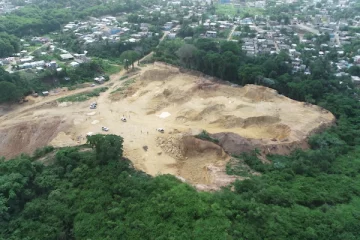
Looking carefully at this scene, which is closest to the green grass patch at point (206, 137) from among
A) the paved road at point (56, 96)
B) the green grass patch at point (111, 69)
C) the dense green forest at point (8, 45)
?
the paved road at point (56, 96)

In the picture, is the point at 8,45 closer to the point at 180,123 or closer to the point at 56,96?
the point at 56,96

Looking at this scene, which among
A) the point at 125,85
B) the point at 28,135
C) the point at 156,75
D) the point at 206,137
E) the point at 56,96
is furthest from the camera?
the point at 156,75

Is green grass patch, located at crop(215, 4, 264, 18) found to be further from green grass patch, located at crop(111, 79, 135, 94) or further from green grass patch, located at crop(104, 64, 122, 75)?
green grass patch, located at crop(111, 79, 135, 94)

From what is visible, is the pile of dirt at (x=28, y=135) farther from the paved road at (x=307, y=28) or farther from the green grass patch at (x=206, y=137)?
the paved road at (x=307, y=28)

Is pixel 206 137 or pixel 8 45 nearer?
pixel 206 137

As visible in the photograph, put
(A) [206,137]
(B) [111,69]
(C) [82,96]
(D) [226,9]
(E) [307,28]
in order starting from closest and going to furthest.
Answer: (A) [206,137] → (C) [82,96] → (B) [111,69] → (E) [307,28] → (D) [226,9]

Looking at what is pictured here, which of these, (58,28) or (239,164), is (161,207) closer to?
(239,164)

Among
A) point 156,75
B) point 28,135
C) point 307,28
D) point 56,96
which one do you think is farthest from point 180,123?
point 307,28
